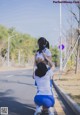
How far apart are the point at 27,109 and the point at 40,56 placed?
11.7 feet

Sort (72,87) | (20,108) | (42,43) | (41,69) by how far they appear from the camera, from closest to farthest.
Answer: (41,69) < (42,43) < (20,108) < (72,87)

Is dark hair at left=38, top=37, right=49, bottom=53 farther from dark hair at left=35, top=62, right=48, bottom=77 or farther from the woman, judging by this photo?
dark hair at left=35, top=62, right=48, bottom=77

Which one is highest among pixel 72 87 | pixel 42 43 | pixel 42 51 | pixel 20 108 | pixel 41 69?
pixel 42 43

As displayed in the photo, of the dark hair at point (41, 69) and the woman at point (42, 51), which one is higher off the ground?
the woman at point (42, 51)

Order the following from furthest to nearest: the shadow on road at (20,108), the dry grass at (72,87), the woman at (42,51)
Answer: the dry grass at (72,87) → the shadow on road at (20,108) → the woman at (42,51)

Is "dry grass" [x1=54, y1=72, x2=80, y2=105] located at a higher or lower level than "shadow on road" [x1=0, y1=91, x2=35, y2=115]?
lower

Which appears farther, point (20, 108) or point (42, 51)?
point (20, 108)

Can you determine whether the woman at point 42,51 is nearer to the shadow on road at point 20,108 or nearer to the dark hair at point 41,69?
the dark hair at point 41,69

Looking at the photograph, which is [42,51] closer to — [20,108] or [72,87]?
[20,108]

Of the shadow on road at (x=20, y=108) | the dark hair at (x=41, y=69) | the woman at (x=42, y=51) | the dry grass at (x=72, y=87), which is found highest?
the woman at (x=42, y=51)

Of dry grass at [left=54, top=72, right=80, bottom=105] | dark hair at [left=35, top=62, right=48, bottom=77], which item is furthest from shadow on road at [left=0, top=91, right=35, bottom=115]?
dark hair at [left=35, top=62, right=48, bottom=77]

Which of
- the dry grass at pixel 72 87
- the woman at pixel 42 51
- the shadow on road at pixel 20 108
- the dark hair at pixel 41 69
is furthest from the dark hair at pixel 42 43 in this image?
the dry grass at pixel 72 87

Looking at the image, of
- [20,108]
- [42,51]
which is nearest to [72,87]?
[20,108]

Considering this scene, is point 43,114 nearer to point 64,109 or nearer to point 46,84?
point 46,84
